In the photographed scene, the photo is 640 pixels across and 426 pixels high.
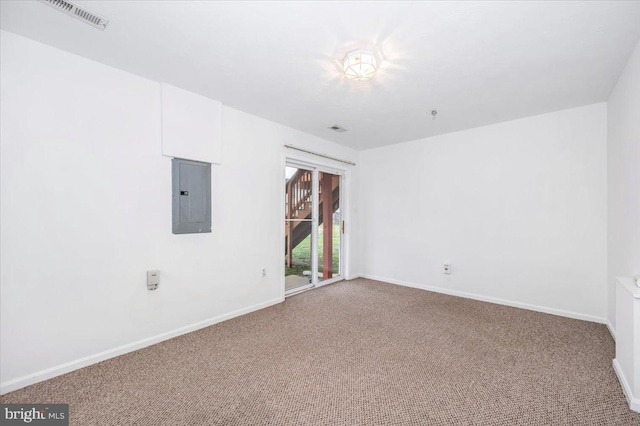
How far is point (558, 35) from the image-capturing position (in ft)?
6.26

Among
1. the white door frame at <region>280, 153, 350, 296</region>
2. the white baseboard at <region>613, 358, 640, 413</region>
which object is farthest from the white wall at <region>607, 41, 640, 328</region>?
the white door frame at <region>280, 153, 350, 296</region>

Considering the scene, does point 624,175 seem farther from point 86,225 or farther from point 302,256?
point 86,225

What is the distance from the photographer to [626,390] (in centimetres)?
182

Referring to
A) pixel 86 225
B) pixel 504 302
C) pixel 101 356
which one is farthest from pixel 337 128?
pixel 101 356

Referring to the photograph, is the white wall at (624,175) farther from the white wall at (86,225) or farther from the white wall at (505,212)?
the white wall at (86,225)

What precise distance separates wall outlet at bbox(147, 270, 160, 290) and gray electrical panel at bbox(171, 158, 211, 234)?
426 millimetres

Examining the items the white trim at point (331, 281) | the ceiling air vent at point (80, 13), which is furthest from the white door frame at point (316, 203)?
the ceiling air vent at point (80, 13)

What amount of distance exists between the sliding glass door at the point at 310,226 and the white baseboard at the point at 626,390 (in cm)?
339

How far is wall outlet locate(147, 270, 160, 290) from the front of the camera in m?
2.55

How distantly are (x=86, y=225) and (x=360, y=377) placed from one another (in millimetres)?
2502

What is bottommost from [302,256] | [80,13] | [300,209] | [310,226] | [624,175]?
[302,256]

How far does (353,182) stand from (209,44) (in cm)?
350

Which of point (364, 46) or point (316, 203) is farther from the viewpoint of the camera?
point (316, 203)

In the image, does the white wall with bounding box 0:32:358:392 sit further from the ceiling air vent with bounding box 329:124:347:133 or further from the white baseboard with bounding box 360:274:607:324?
the white baseboard with bounding box 360:274:607:324
